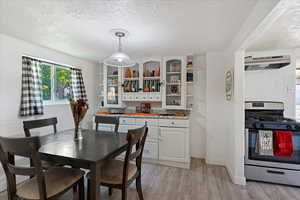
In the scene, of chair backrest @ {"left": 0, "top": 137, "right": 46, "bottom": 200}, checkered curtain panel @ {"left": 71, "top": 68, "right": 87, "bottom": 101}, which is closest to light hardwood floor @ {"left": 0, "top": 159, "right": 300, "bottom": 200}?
chair backrest @ {"left": 0, "top": 137, "right": 46, "bottom": 200}

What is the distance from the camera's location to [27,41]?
239cm

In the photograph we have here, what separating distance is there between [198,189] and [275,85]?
2284 mm

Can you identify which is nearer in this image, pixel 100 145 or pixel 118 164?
pixel 100 145

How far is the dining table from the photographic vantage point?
3.93 ft

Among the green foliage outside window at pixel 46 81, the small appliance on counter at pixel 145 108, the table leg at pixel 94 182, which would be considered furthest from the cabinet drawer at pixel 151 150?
the green foliage outside window at pixel 46 81

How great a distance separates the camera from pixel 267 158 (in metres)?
2.21

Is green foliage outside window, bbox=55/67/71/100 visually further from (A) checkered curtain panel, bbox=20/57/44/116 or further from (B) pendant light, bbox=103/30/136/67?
(B) pendant light, bbox=103/30/136/67

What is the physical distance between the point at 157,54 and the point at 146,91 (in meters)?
0.84

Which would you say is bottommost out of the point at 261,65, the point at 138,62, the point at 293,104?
the point at 293,104

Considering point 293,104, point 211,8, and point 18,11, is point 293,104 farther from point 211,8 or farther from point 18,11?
point 18,11

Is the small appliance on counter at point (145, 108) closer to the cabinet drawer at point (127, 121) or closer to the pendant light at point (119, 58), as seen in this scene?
the cabinet drawer at point (127, 121)

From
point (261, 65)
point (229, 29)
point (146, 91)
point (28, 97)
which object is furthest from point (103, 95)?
point (261, 65)

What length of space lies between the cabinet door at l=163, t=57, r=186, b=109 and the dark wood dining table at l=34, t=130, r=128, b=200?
5.53ft

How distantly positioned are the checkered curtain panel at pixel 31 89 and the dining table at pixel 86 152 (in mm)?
885
